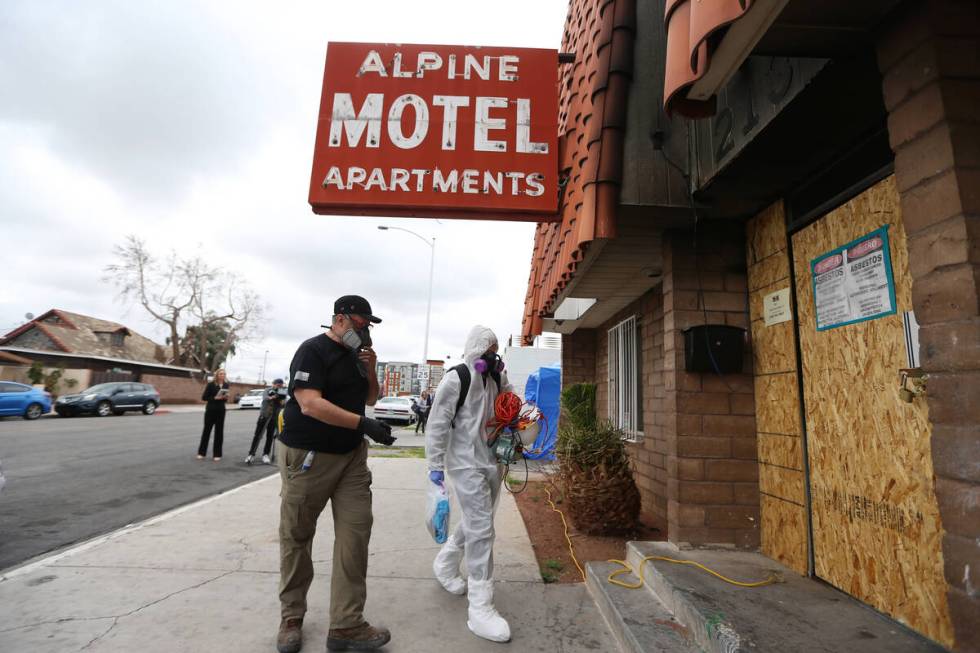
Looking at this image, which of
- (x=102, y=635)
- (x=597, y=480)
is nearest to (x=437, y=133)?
(x=597, y=480)

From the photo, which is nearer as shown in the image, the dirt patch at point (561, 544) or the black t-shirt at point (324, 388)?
the black t-shirt at point (324, 388)

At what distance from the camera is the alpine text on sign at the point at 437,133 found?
418 centimetres

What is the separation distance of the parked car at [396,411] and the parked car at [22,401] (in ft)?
38.8

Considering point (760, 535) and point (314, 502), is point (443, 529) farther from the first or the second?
point (760, 535)

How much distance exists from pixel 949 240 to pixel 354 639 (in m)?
3.20

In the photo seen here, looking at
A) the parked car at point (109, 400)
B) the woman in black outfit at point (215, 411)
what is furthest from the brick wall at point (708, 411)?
the parked car at point (109, 400)

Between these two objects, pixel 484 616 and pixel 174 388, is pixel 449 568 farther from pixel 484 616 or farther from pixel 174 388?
pixel 174 388

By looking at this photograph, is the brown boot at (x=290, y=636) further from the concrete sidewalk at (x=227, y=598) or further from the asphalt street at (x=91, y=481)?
the asphalt street at (x=91, y=481)

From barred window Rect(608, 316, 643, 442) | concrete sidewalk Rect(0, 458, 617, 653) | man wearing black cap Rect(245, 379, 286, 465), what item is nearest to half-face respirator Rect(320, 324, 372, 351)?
concrete sidewalk Rect(0, 458, 617, 653)

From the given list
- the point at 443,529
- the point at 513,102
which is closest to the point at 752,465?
the point at 443,529

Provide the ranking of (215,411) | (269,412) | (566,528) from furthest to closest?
1. (269,412)
2. (215,411)
3. (566,528)

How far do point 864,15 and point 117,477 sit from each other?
9.21 m

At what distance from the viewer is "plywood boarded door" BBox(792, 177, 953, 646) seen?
2.32m

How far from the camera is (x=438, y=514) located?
3.16 meters
